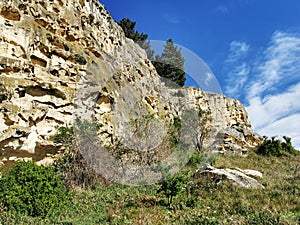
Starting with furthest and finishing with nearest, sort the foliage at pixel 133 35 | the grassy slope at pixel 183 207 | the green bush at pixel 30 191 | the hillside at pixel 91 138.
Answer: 1. the foliage at pixel 133 35
2. the hillside at pixel 91 138
3. the green bush at pixel 30 191
4. the grassy slope at pixel 183 207

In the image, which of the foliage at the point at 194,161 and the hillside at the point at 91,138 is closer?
the hillside at the point at 91,138

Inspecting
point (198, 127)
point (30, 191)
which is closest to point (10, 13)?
point (30, 191)

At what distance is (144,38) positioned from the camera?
35531 millimetres

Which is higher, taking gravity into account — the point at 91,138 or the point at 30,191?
the point at 91,138

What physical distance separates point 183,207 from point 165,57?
31614 millimetres

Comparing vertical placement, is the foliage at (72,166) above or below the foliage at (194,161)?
below

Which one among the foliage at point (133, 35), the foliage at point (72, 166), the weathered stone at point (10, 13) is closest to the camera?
the foliage at point (72, 166)

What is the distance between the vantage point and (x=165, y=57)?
37844 mm

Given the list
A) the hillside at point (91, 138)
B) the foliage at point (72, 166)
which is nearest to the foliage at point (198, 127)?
the hillside at point (91, 138)

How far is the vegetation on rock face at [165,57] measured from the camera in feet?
114

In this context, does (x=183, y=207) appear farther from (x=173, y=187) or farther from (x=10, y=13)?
(x=10, y=13)

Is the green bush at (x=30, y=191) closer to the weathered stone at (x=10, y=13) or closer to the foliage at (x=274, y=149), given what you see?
the weathered stone at (x=10, y=13)

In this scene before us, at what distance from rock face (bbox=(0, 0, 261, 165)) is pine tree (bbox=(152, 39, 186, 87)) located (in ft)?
43.1

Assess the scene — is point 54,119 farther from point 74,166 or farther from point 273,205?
point 273,205
